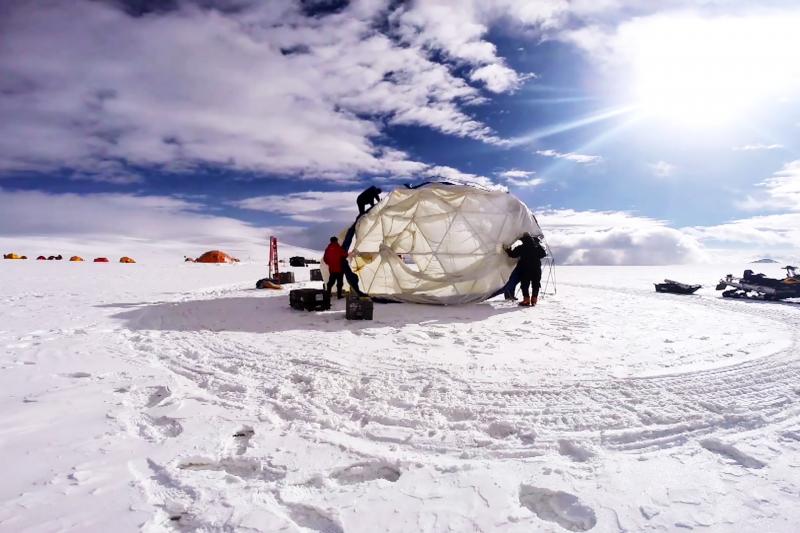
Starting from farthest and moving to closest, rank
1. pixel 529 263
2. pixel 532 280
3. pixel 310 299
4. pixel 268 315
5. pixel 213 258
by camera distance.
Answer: pixel 213 258, pixel 529 263, pixel 532 280, pixel 310 299, pixel 268 315

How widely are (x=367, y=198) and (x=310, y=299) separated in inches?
138

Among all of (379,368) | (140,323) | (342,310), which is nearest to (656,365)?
(379,368)

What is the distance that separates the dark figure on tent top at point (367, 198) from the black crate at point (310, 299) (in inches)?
114

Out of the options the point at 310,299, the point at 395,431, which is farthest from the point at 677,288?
the point at 395,431

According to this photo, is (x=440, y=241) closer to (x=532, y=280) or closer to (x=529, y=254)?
(x=529, y=254)

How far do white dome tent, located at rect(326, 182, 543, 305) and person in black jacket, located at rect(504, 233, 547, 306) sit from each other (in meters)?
0.38

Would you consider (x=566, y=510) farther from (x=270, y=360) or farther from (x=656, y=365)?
(x=270, y=360)

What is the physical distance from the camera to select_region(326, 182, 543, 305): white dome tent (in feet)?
39.0

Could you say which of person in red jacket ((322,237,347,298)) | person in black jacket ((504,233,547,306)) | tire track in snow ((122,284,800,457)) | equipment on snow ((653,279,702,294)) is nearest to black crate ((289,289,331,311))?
person in red jacket ((322,237,347,298))

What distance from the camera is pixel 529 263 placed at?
11758mm

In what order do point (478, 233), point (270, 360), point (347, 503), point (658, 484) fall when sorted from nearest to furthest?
point (347, 503), point (658, 484), point (270, 360), point (478, 233)

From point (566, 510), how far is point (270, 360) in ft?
Answer: 13.8

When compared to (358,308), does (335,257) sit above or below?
above

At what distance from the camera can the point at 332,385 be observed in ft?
15.4
